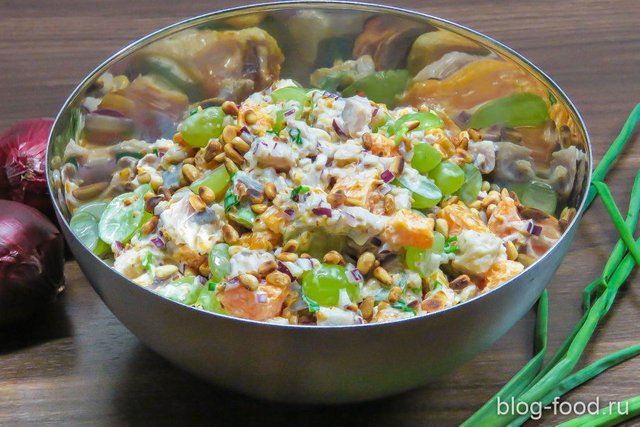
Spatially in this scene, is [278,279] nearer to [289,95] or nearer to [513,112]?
[289,95]

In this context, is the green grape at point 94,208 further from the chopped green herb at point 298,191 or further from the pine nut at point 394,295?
the pine nut at point 394,295

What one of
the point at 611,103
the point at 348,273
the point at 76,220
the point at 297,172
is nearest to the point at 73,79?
the point at 76,220

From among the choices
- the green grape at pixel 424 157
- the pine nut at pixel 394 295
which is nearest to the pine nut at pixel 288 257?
the pine nut at pixel 394 295

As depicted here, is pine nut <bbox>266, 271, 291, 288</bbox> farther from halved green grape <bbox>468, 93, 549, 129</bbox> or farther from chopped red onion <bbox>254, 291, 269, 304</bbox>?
halved green grape <bbox>468, 93, 549, 129</bbox>

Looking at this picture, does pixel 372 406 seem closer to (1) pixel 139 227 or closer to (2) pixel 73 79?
(1) pixel 139 227

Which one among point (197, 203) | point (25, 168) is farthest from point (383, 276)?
point (25, 168)

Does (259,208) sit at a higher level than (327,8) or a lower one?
lower
